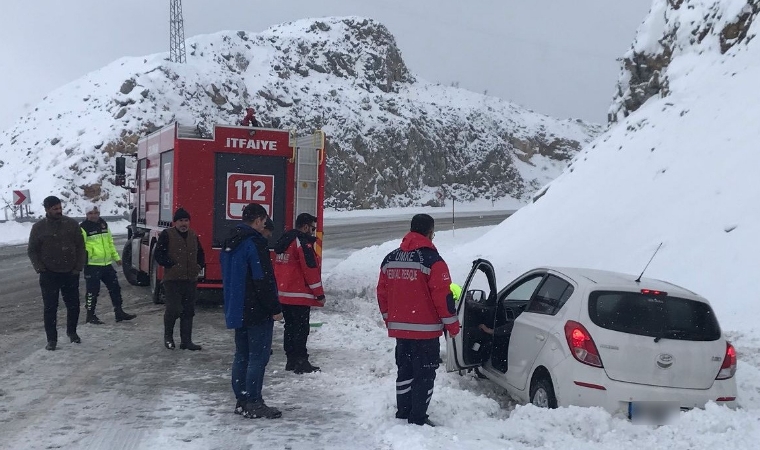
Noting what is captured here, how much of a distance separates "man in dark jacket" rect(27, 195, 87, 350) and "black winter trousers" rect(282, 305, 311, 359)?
2886 mm

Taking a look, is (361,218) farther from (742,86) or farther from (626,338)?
(626,338)

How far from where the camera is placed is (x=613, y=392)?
5285mm

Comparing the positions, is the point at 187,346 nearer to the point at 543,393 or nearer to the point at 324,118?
the point at 543,393

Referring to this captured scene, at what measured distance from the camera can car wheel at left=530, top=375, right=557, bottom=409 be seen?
563cm

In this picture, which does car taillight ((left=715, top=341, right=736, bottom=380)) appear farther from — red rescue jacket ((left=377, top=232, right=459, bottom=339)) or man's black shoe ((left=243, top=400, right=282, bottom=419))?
man's black shoe ((left=243, top=400, right=282, bottom=419))

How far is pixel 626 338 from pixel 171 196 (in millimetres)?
8477

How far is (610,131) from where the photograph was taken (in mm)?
19703

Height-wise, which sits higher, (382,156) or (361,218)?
(382,156)

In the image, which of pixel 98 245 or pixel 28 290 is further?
pixel 28 290

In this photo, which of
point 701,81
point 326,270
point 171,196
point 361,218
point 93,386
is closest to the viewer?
point 93,386

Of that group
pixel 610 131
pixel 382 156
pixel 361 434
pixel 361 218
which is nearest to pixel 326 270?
pixel 610 131

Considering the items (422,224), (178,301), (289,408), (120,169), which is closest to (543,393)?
(422,224)

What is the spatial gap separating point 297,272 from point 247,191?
4.54 m

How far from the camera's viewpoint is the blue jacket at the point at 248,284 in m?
5.79
